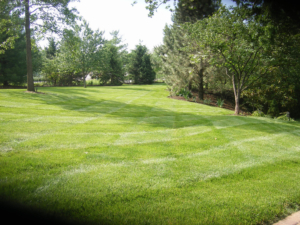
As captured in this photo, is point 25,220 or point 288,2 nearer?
point 25,220

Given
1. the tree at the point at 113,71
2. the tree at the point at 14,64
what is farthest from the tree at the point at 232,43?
the tree at the point at 113,71

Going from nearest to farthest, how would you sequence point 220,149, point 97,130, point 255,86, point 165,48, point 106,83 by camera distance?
1. point 220,149
2. point 97,130
3. point 255,86
4. point 165,48
5. point 106,83

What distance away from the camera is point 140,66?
156 ft

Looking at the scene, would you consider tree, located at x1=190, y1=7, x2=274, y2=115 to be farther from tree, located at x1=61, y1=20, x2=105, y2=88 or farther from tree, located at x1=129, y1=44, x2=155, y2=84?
tree, located at x1=129, y1=44, x2=155, y2=84

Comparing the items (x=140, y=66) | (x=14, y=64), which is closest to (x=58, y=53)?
(x=14, y=64)

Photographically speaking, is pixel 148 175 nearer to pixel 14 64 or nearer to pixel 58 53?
pixel 14 64

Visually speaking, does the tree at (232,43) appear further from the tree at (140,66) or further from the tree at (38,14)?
the tree at (140,66)

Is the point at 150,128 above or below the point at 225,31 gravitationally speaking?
below

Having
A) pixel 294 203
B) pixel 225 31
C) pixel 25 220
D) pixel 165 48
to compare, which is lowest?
pixel 294 203

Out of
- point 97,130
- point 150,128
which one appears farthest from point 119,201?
point 150,128

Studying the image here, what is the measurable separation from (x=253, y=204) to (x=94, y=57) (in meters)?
35.8

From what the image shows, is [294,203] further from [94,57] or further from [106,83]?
[106,83]

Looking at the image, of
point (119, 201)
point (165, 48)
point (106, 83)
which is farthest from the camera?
point (106, 83)

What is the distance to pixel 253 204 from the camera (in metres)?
2.94
